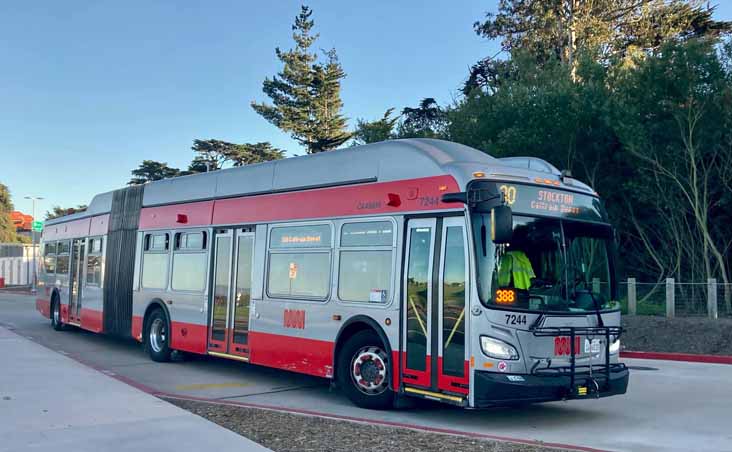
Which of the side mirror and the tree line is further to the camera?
the tree line

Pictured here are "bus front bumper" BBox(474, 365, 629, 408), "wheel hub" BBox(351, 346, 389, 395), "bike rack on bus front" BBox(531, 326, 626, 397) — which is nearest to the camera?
"bus front bumper" BBox(474, 365, 629, 408)

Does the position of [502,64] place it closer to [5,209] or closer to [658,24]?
[658,24]

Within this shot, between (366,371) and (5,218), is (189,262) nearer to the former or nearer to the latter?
(366,371)

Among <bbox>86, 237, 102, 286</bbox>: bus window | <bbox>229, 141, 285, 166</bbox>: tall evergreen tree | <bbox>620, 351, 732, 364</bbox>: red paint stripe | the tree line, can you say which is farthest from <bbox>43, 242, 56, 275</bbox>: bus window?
<bbox>229, 141, 285, 166</bbox>: tall evergreen tree

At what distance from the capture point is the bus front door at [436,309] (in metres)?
8.27

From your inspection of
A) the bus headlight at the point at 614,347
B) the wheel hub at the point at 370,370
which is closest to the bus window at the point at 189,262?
the wheel hub at the point at 370,370

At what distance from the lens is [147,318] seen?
49.4 feet

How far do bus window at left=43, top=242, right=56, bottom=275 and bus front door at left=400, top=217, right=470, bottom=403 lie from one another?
1492cm

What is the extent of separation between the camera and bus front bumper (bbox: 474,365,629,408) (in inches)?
314

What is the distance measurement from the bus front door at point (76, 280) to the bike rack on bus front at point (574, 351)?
1371 centimetres

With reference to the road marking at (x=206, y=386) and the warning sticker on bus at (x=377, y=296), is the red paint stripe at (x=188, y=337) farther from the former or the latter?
the warning sticker on bus at (x=377, y=296)

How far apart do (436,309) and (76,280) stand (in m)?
13.2

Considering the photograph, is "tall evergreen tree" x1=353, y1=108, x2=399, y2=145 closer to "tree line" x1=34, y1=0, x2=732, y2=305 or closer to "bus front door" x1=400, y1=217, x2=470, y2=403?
"tree line" x1=34, y1=0, x2=732, y2=305

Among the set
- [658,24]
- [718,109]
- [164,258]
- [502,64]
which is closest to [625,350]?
[718,109]
